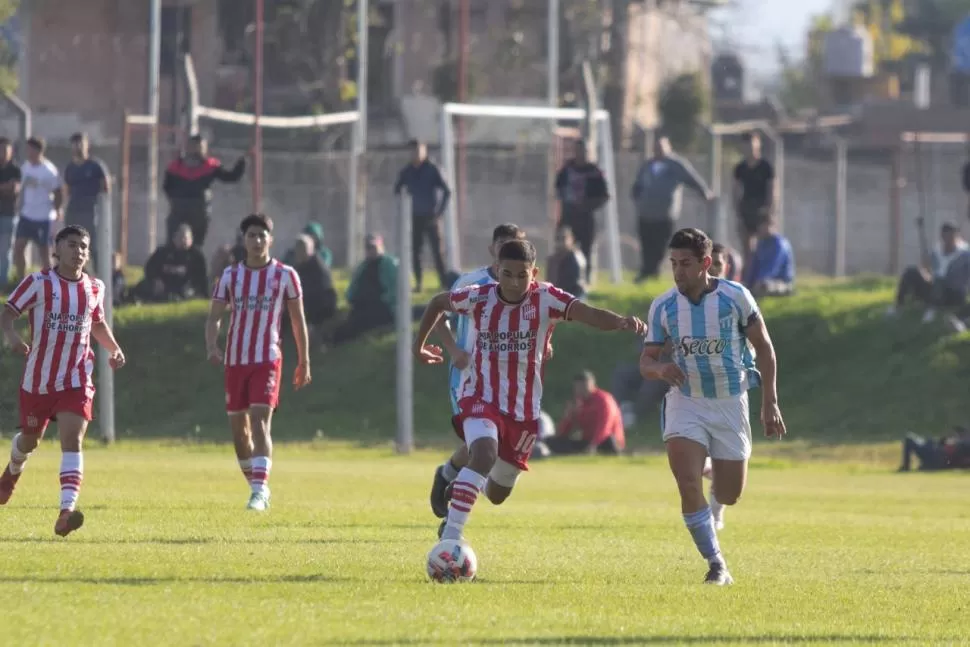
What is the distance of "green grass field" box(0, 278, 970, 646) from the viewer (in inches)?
370

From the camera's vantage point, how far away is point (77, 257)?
13.3 m

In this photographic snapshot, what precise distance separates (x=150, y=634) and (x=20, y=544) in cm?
375

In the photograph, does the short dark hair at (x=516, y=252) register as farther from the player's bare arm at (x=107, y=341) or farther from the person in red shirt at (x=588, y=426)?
the person in red shirt at (x=588, y=426)

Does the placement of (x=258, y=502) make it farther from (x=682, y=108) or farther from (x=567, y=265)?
(x=682, y=108)

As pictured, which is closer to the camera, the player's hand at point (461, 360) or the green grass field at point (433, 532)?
the green grass field at point (433, 532)

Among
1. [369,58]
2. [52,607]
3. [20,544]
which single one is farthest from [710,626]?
[369,58]

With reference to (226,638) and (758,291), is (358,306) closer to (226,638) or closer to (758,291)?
(758,291)

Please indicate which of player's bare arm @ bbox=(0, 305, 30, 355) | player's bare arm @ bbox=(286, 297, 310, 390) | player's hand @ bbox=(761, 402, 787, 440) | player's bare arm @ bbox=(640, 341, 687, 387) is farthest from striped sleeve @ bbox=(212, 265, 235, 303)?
player's hand @ bbox=(761, 402, 787, 440)

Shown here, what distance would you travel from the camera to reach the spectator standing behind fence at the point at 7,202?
1094 inches

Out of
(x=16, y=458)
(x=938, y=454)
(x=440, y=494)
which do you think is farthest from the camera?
(x=938, y=454)

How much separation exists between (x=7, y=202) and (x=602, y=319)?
1780 centimetres

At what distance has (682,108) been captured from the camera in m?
49.7

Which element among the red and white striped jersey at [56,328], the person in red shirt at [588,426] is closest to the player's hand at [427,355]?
the red and white striped jersey at [56,328]

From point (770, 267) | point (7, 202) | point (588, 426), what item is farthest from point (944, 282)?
point (7, 202)
